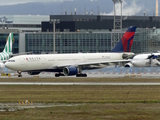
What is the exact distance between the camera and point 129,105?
3759 centimetres

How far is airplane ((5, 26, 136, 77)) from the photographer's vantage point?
249 ft

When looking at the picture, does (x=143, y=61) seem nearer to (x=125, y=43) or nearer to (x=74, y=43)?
(x=125, y=43)

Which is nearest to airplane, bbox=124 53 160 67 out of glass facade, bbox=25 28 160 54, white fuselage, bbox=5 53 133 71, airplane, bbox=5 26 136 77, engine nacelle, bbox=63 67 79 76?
airplane, bbox=5 26 136 77

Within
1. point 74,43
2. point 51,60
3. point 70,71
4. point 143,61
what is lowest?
point 143,61

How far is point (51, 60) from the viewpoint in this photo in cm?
7831

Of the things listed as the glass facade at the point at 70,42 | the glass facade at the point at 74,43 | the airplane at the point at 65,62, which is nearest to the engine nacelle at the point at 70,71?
the airplane at the point at 65,62

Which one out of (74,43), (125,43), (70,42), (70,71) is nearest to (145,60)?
(125,43)

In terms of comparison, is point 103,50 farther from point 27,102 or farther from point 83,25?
point 27,102

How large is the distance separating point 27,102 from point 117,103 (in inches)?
283

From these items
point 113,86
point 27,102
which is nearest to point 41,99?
point 27,102

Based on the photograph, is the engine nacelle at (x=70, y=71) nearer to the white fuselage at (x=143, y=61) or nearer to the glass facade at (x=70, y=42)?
the white fuselage at (x=143, y=61)

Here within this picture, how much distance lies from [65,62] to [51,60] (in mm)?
2753

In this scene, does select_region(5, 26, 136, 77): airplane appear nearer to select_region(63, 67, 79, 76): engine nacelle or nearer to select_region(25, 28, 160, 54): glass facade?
select_region(63, 67, 79, 76): engine nacelle

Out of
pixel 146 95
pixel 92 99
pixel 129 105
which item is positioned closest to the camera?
pixel 129 105
